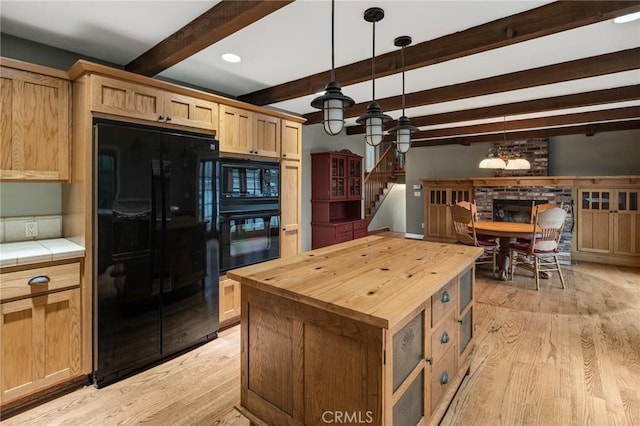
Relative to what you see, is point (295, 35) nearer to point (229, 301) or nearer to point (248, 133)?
point (248, 133)

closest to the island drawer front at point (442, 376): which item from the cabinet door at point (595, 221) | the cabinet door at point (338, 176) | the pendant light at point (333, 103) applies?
the pendant light at point (333, 103)

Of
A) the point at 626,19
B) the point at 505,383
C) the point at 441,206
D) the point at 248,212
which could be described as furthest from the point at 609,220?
the point at 248,212

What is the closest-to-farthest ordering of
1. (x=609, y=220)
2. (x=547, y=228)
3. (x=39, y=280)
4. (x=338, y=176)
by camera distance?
(x=39, y=280), (x=547, y=228), (x=338, y=176), (x=609, y=220)

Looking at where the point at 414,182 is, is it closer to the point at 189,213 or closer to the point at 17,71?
the point at 189,213

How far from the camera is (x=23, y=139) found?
2.15 metres

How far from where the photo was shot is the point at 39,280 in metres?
2.00

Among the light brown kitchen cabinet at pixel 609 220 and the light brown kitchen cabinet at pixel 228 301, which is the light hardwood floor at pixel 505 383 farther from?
the light brown kitchen cabinet at pixel 609 220

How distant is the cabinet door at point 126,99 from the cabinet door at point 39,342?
4.13 ft

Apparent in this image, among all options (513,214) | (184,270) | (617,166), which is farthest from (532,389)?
(617,166)

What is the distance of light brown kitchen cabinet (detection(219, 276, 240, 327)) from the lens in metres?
3.04

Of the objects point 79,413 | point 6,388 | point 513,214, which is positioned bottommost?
point 79,413

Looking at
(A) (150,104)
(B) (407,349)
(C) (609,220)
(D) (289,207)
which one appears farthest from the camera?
(C) (609,220)

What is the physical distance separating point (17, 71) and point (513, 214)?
25.4ft

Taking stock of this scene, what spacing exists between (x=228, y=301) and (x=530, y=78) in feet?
11.9
